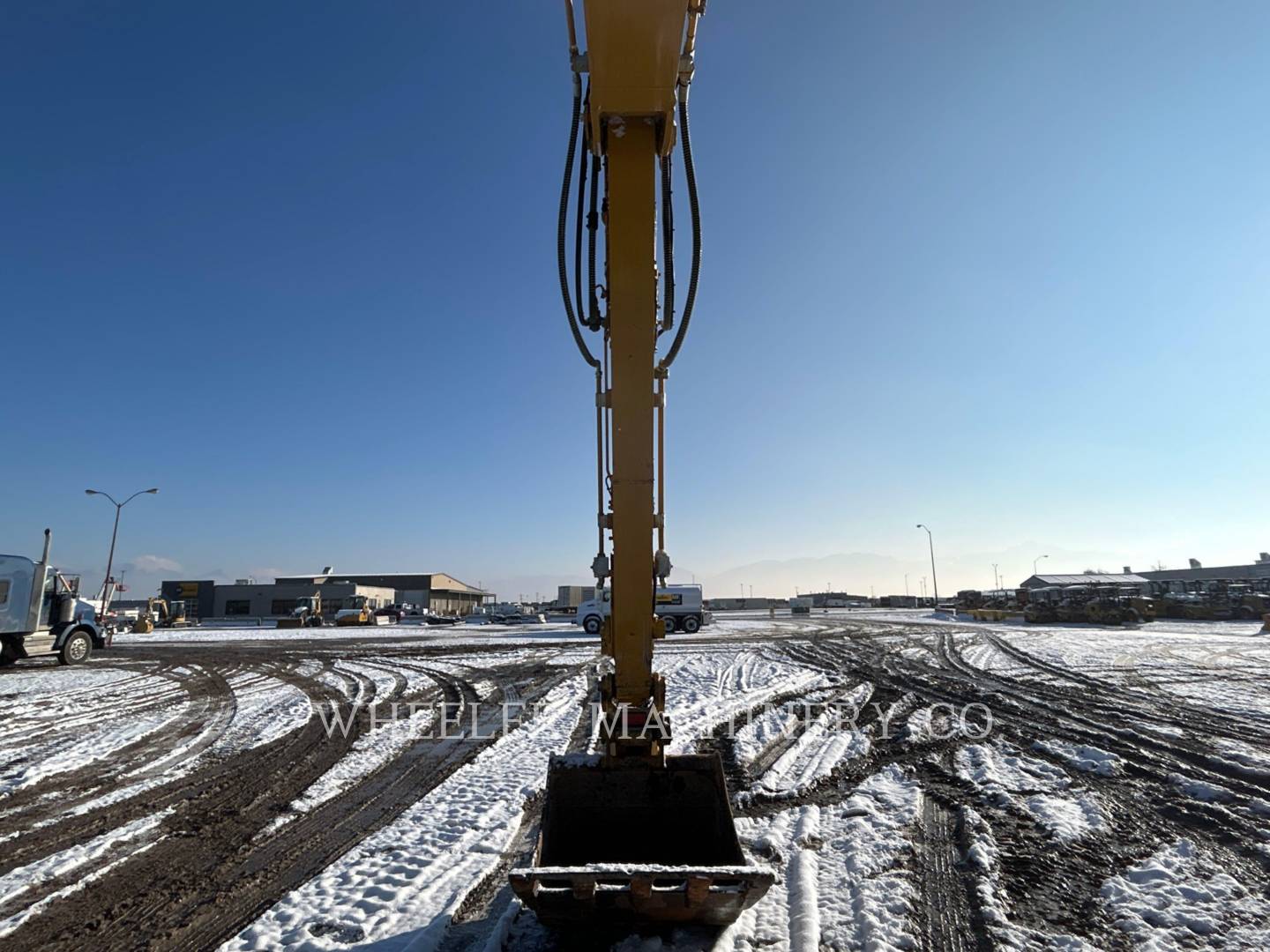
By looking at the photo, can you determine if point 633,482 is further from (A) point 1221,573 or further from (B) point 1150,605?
(A) point 1221,573

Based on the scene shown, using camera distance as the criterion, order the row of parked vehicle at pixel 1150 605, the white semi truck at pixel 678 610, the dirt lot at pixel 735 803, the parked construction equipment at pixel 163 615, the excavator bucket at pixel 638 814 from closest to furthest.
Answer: the dirt lot at pixel 735 803 < the excavator bucket at pixel 638 814 < the white semi truck at pixel 678 610 < the row of parked vehicle at pixel 1150 605 < the parked construction equipment at pixel 163 615

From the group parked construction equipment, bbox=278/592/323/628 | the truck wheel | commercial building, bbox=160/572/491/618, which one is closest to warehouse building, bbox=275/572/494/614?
commercial building, bbox=160/572/491/618

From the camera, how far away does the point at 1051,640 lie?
70.7ft

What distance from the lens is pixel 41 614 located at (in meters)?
16.4

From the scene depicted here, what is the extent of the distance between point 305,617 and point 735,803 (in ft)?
152

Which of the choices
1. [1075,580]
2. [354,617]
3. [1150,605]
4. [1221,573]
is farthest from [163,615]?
[1221,573]

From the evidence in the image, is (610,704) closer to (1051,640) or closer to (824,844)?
(824,844)

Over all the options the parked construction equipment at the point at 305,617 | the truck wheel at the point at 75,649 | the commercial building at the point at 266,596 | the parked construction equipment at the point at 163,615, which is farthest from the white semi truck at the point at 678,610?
the commercial building at the point at 266,596

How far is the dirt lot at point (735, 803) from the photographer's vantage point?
3678mm

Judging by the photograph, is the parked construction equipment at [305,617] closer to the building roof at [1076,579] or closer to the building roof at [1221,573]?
the building roof at [1076,579]

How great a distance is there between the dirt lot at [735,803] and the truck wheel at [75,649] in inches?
243

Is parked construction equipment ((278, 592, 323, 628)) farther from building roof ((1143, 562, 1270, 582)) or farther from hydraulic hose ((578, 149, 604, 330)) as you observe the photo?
building roof ((1143, 562, 1270, 582))

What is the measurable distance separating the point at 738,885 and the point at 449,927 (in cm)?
182

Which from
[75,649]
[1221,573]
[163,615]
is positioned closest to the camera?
[75,649]
